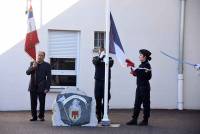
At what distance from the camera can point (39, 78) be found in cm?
1495

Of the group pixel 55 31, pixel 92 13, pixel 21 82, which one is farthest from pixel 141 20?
pixel 21 82

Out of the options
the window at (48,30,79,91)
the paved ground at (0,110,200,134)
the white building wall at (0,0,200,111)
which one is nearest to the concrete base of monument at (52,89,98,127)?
the paved ground at (0,110,200,134)

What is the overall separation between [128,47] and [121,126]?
490 centimetres

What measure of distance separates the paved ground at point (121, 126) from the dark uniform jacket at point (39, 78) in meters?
0.88

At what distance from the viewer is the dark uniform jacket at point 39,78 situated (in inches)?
587

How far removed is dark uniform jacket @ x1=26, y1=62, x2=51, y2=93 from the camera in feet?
48.9

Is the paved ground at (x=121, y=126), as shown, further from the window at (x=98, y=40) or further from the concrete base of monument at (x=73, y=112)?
the window at (x=98, y=40)

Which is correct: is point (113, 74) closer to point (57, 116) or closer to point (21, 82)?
point (21, 82)

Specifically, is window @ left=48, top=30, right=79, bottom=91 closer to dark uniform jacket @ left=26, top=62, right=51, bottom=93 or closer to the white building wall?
the white building wall

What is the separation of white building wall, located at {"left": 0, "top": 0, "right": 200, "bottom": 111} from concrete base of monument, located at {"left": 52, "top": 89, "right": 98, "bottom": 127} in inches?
163

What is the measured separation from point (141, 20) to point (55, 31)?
9.19 ft

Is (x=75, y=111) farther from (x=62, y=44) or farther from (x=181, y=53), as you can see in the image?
(x=181, y=53)

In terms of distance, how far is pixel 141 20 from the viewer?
1856 cm

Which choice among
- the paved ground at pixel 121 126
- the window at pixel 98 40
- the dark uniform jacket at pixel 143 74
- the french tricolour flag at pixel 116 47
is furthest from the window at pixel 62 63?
the dark uniform jacket at pixel 143 74
